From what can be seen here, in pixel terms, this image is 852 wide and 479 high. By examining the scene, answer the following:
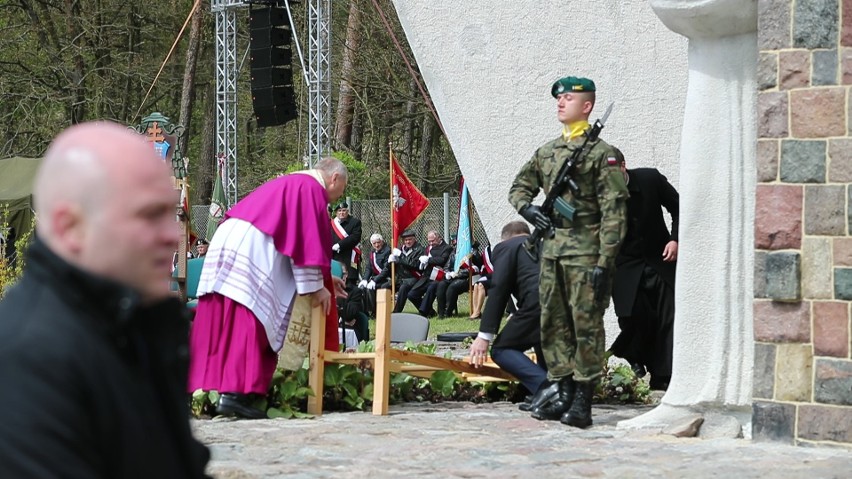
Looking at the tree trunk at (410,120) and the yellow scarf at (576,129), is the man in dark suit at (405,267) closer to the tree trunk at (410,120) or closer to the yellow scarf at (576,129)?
the tree trunk at (410,120)

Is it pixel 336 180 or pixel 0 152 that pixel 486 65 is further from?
pixel 0 152

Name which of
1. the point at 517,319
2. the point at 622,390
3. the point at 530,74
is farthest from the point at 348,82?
the point at 517,319

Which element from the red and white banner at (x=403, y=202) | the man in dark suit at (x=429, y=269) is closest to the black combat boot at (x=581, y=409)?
the red and white banner at (x=403, y=202)

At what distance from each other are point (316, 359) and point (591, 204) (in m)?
1.98

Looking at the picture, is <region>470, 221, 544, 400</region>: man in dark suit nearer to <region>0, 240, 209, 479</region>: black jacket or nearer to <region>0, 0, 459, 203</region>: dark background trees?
<region>0, 240, 209, 479</region>: black jacket

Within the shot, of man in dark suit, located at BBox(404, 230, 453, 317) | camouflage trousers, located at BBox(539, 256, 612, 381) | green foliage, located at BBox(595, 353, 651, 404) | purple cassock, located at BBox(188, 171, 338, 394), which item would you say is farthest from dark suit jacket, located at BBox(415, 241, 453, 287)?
camouflage trousers, located at BBox(539, 256, 612, 381)

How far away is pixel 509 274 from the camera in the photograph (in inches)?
353

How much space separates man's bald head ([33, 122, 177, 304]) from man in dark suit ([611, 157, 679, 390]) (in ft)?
23.6

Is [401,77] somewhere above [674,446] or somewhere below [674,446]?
above

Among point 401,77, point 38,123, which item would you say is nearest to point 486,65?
point 401,77

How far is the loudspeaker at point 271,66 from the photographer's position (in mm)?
25188

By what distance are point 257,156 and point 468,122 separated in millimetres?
26826

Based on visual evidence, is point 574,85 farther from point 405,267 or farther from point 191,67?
point 191,67

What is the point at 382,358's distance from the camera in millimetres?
8594
